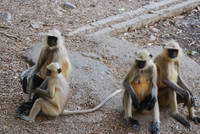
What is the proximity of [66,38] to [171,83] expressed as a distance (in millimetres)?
3281

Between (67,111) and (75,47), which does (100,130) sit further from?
(75,47)

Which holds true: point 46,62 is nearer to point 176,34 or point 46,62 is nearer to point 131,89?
point 131,89

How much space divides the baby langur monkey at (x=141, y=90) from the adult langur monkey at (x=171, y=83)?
37 centimetres

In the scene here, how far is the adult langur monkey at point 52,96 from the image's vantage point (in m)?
4.75

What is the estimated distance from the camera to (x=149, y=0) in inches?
405

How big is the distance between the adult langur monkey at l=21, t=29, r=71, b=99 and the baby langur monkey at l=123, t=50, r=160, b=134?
112cm

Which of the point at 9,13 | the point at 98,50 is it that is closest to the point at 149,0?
the point at 98,50

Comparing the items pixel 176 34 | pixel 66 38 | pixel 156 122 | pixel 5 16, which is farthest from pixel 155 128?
pixel 5 16

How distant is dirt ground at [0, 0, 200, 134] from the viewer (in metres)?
4.92

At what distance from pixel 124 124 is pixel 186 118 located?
114cm

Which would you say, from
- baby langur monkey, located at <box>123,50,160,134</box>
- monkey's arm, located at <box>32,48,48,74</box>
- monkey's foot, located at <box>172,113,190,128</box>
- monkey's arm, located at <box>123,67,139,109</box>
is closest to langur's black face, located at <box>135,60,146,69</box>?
baby langur monkey, located at <box>123,50,160,134</box>

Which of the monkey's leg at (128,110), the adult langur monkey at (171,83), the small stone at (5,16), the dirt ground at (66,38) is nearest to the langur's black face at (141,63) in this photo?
the monkey's leg at (128,110)

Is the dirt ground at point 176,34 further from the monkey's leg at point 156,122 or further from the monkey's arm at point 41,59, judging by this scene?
the monkey's arm at point 41,59

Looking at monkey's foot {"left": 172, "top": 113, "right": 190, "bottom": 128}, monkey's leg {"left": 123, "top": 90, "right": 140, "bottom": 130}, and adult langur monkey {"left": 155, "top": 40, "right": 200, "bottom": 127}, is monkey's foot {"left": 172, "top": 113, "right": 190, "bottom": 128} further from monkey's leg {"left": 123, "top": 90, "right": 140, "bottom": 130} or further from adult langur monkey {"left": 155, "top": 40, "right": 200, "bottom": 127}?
monkey's leg {"left": 123, "top": 90, "right": 140, "bottom": 130}
